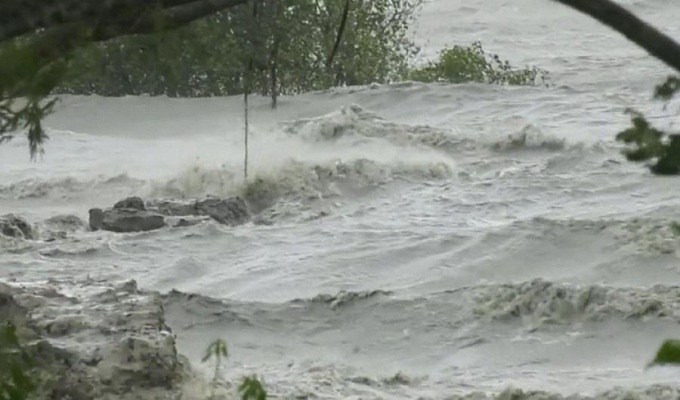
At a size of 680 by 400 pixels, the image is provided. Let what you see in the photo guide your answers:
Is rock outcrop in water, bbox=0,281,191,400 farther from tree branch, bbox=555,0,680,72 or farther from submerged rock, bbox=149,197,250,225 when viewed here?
submerged rock, bbox=149,197,250,225

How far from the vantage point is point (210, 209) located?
1038 centimetres

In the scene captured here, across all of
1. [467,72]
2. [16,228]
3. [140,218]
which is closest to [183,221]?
[140,218]

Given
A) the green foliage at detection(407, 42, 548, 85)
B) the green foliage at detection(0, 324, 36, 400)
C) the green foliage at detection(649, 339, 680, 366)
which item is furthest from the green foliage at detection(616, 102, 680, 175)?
the green foliage at detection(407, 42, 548, 85)

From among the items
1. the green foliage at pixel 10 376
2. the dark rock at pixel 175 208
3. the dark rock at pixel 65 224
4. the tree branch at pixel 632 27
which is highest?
the tree branch at pixel 632 27

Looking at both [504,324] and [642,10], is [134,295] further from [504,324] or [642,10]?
[642,10]

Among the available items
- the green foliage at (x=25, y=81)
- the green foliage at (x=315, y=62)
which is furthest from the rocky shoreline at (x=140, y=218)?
the green foliage at (x=25, y=81)

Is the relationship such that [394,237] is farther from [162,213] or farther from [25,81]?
[25,81]

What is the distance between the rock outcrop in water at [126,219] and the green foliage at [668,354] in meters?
7.84

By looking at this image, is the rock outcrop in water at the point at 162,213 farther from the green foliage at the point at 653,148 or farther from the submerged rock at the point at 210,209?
the green foliage at the point at 653,148

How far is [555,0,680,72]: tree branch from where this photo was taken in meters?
2.20

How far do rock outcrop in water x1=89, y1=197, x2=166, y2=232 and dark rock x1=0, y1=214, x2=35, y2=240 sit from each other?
49 cm

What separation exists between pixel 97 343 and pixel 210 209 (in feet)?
16.7

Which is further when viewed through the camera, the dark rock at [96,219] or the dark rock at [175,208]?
the dark rock at [175,208]

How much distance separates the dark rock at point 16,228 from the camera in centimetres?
969
